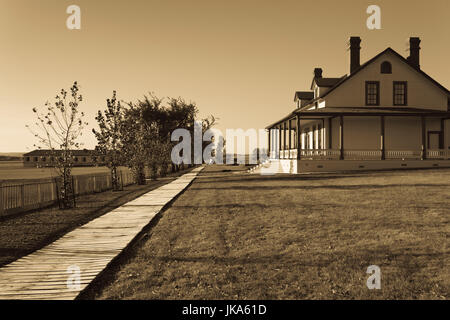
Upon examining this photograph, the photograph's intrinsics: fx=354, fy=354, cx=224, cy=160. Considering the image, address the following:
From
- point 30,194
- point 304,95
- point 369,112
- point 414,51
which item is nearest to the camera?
point 30,194

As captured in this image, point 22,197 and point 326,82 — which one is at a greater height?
point 326,82

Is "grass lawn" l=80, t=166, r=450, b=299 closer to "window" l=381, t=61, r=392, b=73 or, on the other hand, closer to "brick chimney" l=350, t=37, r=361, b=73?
"window" l=381, t=61, r=392, b=73

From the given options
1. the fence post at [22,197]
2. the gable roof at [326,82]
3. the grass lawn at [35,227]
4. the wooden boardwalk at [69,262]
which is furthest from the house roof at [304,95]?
the wooden boardwalk at [69,262]

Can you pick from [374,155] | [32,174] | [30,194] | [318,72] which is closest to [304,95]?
[318,72]

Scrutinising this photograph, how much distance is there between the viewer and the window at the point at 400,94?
29688mm

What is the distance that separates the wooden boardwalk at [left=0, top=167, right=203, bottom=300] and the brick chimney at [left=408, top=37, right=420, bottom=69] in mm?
30847

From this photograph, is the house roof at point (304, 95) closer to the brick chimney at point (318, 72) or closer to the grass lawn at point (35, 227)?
the brick chimney at point (318, 72)

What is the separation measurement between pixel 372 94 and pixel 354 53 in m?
4.23

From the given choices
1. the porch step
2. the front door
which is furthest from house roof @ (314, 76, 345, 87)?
the front door

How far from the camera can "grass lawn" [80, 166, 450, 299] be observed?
16.5ft

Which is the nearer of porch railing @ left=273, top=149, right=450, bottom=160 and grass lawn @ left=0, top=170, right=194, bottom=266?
grass lawn @ left=0, top=170, right=194, bottom=266

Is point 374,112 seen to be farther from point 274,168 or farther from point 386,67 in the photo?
point 274,168

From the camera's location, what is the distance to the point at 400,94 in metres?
29.8

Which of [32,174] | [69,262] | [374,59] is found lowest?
[32,174]
